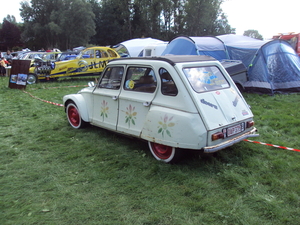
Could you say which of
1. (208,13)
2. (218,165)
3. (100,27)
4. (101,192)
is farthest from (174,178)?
(100,27)

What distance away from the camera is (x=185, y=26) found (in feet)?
142

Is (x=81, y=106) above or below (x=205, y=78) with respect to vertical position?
below

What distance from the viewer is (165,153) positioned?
4273mm

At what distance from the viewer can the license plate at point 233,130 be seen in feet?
12.8

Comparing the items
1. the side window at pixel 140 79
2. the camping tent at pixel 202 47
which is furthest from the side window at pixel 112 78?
the camping tent at pixel 202 47

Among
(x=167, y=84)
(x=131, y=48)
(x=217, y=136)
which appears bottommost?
(x=217, y=136)

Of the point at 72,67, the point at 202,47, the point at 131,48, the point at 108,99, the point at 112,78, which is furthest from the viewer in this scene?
the point at 131,48

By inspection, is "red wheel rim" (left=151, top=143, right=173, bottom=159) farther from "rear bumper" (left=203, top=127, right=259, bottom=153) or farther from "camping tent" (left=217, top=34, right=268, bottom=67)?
"camping tent" (left=217, top=34, right=268, bottom=67)

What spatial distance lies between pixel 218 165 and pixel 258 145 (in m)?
1.25

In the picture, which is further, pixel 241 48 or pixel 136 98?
pixel 241 48

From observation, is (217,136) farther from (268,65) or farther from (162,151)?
(268,65)

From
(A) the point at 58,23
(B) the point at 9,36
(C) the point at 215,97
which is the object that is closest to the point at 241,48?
(C) the point at 215,97

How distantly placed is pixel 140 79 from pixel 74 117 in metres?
2.33

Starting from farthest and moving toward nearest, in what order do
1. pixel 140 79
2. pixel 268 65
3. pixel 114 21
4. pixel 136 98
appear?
1. pixel 114 21
2. pixel 268 65
3. pixel 140 79
4. pixel 136 98
